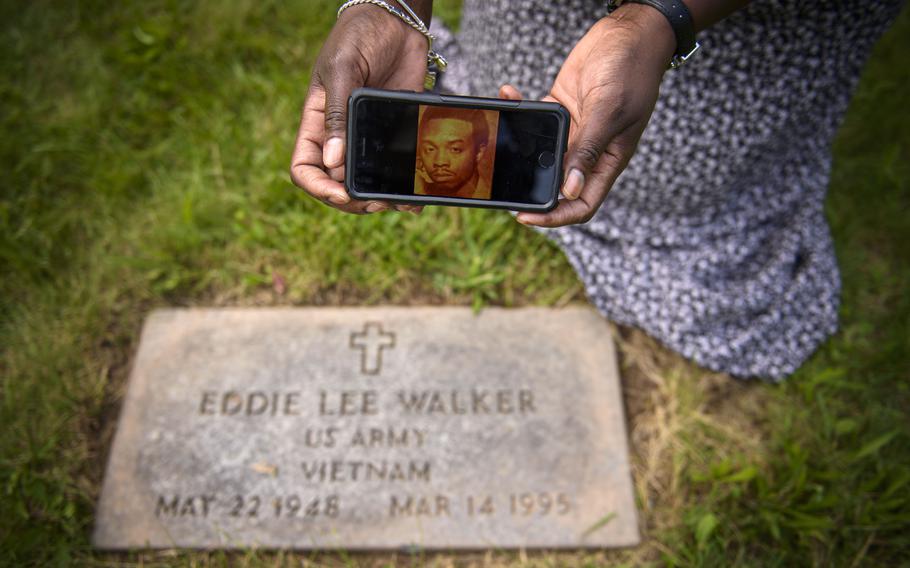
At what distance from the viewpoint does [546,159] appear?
126 centimetres

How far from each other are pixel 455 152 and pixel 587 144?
0.89ft

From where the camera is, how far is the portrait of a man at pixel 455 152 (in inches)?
48.8

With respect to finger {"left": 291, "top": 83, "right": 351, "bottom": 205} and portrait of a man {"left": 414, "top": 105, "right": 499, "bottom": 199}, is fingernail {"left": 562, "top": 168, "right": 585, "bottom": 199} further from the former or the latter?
finger {"left": 291, "top": 83, "right": 351, "bottom": 205}

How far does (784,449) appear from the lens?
178 cm

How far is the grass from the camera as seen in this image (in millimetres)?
1662

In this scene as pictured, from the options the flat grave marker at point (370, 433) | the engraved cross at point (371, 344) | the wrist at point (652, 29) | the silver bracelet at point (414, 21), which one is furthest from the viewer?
the engraved cross at point (371, 344)

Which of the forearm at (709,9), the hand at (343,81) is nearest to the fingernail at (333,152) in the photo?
the hand at (343,81)

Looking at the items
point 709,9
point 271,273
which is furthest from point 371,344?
point 709,9

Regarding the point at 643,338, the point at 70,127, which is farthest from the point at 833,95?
the point at 70,127

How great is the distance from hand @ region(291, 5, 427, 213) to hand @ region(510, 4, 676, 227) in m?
0.31

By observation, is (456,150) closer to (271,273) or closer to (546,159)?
(546,159)

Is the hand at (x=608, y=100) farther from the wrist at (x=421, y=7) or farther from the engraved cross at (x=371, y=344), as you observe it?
the engraved cross at (x=371, y=344)

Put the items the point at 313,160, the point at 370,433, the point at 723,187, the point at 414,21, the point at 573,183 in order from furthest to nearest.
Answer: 1. the point at 723,187
2. the point at 370,433
3. the point at 414,21
4. the point at 313,160
5. the point at 573,183

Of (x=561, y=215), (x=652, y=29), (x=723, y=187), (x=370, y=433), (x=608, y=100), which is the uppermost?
(x=652, y=29)
